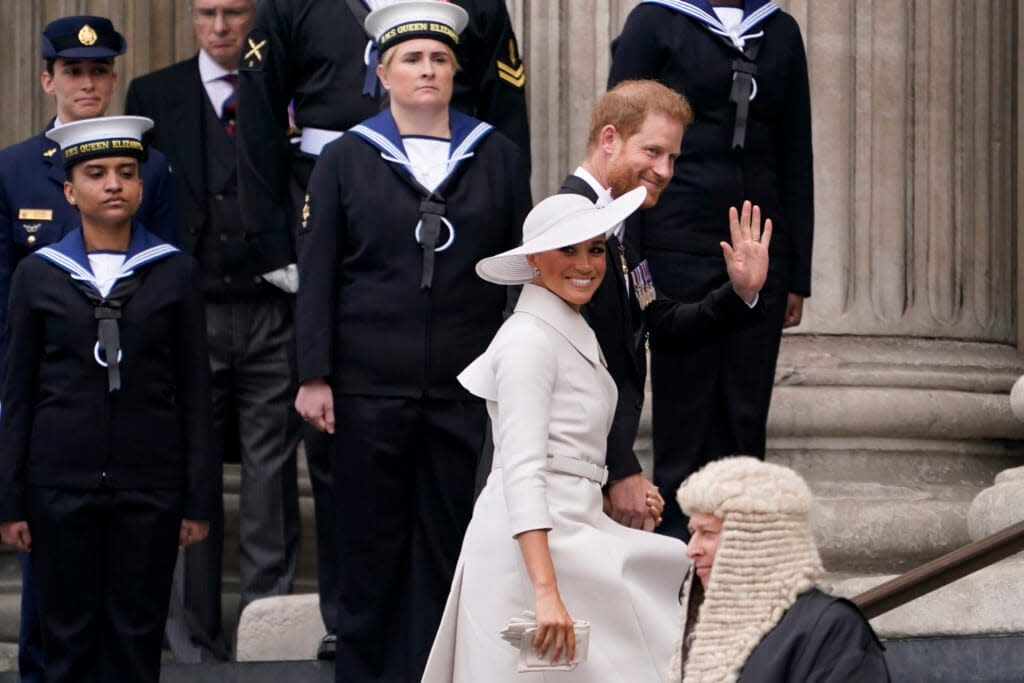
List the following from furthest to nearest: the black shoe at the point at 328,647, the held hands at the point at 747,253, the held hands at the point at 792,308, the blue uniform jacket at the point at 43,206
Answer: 1. the blue uniform jacket at the point at 43,206
2. the held hands at the point at 792,308
3. the black shoe at the point at 328,647
4. the held hands at the point at 747,253

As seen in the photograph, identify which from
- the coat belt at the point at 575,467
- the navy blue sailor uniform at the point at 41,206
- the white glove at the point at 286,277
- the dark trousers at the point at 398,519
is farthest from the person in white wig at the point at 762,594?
the navy blue sailor uniform at the point at 41,206

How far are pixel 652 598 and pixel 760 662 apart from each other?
1.20 meters

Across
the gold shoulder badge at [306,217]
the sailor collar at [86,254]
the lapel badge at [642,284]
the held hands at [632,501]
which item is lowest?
the held hands at [632,501]

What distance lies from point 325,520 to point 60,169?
175 centimetres

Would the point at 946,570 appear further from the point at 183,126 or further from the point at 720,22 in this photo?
the point at 183,126

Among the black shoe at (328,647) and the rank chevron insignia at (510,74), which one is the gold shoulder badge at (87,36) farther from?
the black shoe at (328,647)

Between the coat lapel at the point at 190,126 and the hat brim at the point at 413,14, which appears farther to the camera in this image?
the coat lapel at the point at 190,126

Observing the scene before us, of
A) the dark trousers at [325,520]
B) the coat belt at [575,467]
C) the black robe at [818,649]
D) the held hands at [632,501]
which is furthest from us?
the dark trousers at [325,520]

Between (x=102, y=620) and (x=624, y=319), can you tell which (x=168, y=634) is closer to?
(x=102, y=620)

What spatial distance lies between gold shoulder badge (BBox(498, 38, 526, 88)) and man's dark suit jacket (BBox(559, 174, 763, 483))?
1.37m

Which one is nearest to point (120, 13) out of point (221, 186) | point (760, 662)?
point (221, 186)

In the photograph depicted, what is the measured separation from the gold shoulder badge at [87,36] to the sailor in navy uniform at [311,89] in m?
0.75

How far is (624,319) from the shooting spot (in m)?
7.35

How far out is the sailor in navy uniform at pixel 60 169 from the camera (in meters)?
9.15
